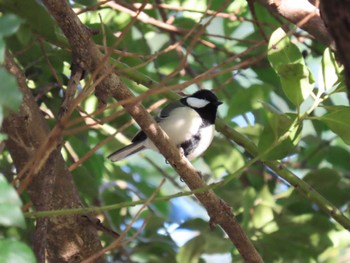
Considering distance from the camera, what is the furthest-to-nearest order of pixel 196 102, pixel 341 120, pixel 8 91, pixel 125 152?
pixel 196 102 → pixel 125 152 → pixel 341 120 → pixel 8 91

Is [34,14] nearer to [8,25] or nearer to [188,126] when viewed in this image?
[8,25]

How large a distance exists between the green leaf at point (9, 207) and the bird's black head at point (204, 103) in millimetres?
1668

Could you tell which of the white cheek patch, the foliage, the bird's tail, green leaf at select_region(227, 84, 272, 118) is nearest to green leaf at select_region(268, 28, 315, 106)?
the foliage

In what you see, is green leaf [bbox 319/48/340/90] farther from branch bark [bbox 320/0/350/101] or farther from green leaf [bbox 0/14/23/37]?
green leaf [bbox 0/14/23/37]

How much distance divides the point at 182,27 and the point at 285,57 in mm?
937

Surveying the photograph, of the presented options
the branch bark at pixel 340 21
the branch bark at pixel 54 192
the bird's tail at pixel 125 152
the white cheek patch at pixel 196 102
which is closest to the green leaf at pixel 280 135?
the branch bark at pixel 54 192

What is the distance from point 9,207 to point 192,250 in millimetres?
1285

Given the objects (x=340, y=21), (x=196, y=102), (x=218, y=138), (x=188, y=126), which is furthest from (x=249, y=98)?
(x=340, y=21)

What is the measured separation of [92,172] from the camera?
2.14 meters

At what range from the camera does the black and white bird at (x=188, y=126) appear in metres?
2.23

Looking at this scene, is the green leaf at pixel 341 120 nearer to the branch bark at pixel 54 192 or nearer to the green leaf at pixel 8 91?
the branch bark at pixel 54 192

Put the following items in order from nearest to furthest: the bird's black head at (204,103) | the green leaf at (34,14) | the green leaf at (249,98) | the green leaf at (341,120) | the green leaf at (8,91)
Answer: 1. the green leaf at (8,91)
2. the green leaf at (341,120)
3. the green leaf at (34,14)
4. the green leaf at (249,98)
5. the bird's black head at (204,103)

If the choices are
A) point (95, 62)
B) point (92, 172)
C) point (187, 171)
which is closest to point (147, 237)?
point (92, 172)

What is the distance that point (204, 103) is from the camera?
2500 millimetres
